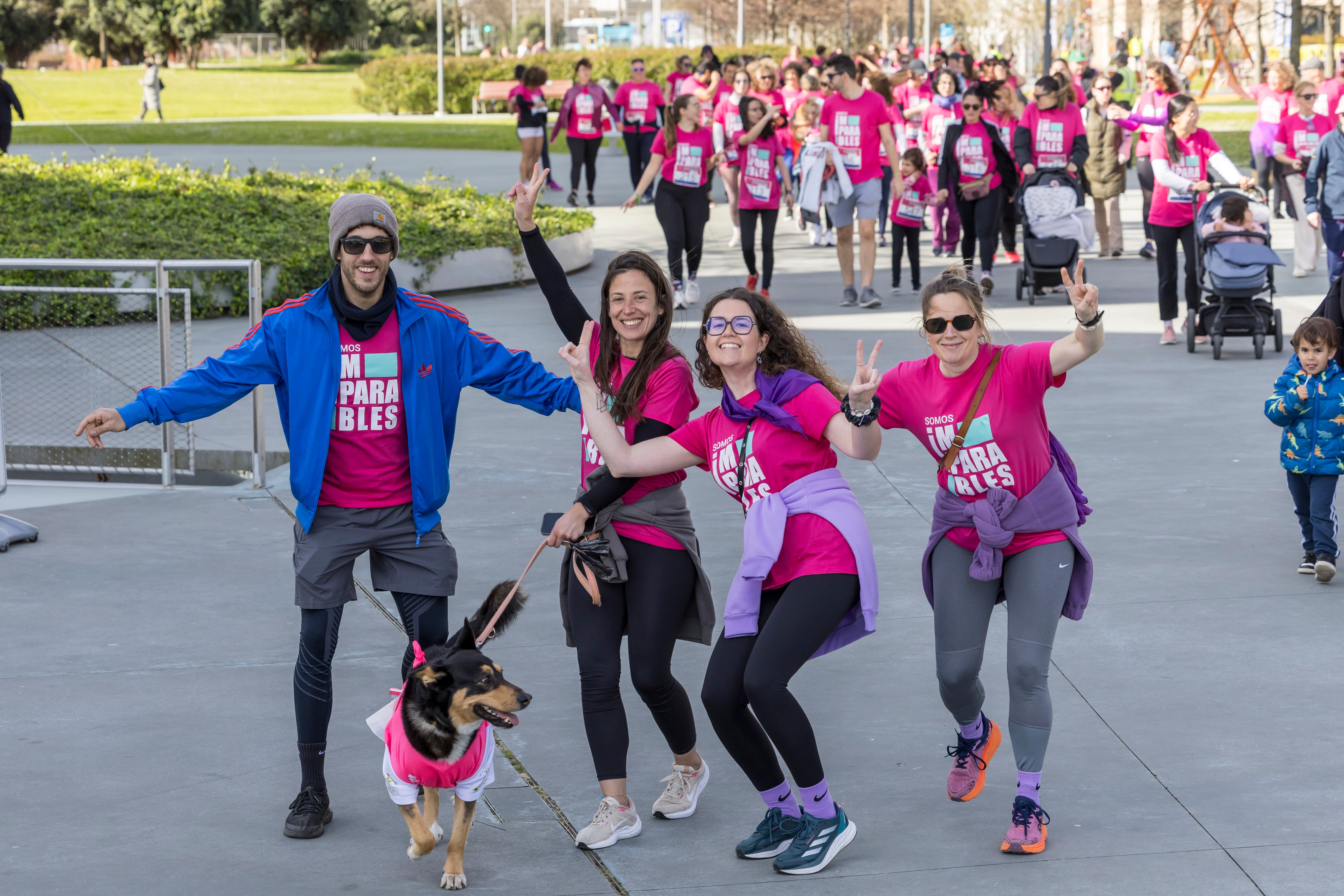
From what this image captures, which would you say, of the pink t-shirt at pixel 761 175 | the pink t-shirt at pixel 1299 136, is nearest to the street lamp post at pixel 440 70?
the pink t-shirt at pixel 1299 136

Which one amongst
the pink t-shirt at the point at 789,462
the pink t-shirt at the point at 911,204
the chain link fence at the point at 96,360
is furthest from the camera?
the pink t-shirt at the point at 911,204

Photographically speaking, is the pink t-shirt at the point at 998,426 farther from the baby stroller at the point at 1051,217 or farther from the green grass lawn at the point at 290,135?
the green grass lawn at the point at 290,135

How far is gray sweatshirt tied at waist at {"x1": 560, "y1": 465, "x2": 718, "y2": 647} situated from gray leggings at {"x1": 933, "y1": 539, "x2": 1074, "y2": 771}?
0.70 m

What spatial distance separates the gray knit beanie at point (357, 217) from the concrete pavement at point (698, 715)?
5.30 ft

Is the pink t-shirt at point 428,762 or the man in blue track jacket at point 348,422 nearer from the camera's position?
the pink t-shirt at point 428,762

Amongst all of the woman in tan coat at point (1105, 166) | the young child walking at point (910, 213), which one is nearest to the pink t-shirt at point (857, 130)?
the young child walking at point (910, 213)

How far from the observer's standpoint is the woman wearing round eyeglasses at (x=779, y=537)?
4.11 meters

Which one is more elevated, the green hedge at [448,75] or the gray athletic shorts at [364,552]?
the green hedge at [448,75]

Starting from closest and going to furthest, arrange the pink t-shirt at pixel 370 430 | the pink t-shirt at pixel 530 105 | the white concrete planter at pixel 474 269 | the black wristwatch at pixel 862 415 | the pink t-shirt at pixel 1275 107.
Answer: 1. the black wristwatch at pixel 862 415
2. the pink t-shirt at pixel 370 430
3. the white concrete planter at pixel 474 269
4. the pink t-shirt at pixel 1275 107
5. the pink t-shirt at pixel 530 105

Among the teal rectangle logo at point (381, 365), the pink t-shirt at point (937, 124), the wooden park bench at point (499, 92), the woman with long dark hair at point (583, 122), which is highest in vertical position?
the wooden park bench at point (499, 92)

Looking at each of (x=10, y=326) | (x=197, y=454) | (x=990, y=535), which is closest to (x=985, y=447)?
(x=990, y=535)

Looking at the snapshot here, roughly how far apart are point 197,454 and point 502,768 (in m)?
5.26

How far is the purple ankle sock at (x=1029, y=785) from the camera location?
4336 millimetres

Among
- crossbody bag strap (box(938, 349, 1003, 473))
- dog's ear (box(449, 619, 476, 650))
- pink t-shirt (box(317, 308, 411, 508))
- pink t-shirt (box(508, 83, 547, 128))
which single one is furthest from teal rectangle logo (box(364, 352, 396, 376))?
pink t-shirt (box(508, 83, 547, 128))
